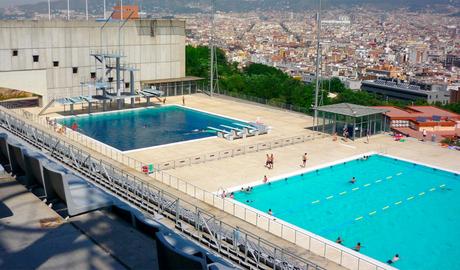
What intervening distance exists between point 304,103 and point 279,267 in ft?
121

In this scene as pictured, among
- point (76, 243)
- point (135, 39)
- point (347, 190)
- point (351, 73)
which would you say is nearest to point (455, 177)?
point (347, 190)

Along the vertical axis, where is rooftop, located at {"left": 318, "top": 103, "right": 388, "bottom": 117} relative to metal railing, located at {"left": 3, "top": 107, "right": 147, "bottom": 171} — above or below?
above

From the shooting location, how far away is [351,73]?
540 feet

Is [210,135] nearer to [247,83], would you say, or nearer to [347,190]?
[347,190]

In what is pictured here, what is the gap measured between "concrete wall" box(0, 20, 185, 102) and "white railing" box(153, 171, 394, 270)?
19.6 metres

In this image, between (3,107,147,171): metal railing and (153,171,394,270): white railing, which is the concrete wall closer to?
(3,107,147,171): metal railing

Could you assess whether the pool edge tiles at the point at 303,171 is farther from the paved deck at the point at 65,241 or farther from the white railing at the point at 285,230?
the paved deck at the point at 65,241

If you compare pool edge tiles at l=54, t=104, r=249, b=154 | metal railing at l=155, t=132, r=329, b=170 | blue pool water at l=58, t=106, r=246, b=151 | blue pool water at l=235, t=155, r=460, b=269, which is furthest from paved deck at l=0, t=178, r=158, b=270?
blue pool water at l=58, t=106, r=246, b=151

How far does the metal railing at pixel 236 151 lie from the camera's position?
2427 cm

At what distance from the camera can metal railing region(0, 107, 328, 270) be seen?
11969 mm

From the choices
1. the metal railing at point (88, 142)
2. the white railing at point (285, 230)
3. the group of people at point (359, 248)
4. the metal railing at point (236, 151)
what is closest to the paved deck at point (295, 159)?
the metal railing at point (236, 151)

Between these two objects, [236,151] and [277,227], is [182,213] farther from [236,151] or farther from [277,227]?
[236,151]

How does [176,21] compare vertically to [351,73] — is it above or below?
above

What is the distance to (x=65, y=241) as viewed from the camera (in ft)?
24.9
